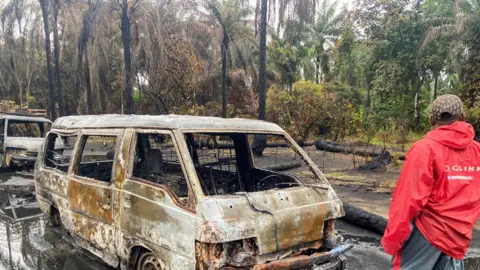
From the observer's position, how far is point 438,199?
2361mm

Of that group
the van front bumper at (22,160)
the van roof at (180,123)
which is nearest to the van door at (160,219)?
the van roof at (180,123)

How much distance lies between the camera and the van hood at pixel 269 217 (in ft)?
9.84

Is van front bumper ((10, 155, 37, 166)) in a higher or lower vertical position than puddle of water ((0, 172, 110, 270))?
higher

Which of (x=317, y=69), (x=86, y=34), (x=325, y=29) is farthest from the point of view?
(x=317, y=69)

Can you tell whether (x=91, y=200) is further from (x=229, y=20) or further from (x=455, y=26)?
(x=229, y=20)

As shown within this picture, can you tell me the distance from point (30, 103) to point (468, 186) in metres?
35.5

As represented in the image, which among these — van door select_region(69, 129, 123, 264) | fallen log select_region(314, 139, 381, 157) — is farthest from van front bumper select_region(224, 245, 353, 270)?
fallen log select_region(314, 139, 381, 157)

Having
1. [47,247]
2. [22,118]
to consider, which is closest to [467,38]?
[22,118]

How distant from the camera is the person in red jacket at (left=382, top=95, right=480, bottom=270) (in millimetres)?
2312

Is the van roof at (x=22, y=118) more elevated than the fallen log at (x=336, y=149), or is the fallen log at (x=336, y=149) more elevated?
the van roof at (x=22, y=118)

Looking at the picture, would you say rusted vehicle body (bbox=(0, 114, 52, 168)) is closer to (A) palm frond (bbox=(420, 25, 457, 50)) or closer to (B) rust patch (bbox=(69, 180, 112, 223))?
(B) rust patch (bbox=(69, 180, 112, 223))

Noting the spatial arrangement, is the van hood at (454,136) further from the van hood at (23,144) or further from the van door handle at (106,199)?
the van hood at (23,144)

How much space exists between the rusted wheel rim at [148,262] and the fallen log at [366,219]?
3805 millimetres

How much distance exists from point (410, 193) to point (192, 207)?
68.4 inches
